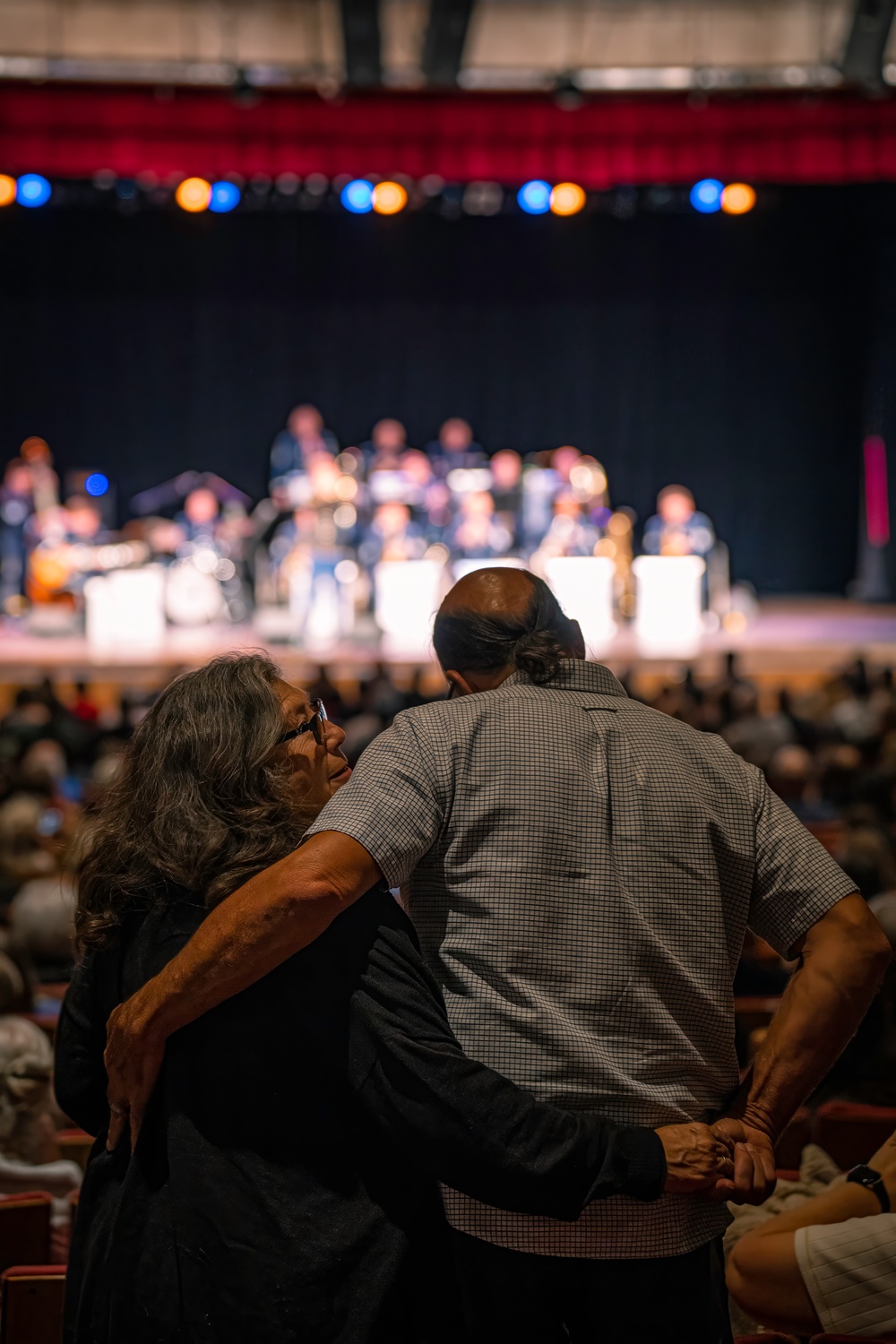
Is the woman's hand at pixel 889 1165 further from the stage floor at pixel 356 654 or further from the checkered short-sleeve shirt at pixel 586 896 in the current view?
the stage floor at pixel 356 654

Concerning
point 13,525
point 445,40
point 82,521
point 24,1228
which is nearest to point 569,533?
point 445,40

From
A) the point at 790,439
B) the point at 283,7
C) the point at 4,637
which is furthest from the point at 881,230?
the point at 4,637

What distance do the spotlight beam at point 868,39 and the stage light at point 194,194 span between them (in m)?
3.75

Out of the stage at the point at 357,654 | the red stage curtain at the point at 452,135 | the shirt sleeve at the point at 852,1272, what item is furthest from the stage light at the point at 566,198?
the shirt sleeve at the point at 852,1272

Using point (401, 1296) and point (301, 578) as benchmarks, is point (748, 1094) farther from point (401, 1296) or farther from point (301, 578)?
point (301, 578)

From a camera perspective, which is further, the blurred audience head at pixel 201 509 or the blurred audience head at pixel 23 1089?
the blurred audience head at pixel 201 509

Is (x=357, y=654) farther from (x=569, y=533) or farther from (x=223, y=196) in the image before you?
(x=223, y=196)

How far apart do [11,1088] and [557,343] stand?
10.1 m

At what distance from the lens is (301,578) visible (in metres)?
8.81

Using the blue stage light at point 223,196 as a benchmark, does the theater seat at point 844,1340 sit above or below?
below

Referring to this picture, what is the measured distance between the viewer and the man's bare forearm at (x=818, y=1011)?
1.32 m

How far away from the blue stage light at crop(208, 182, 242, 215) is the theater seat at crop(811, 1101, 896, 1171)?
26.0 ft

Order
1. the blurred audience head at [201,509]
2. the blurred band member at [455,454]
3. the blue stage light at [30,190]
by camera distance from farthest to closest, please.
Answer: the blurred band member at [455,454], the blurred audience head at [201,509], the blue stage light at [30,190]

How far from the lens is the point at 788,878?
4.43 ft
